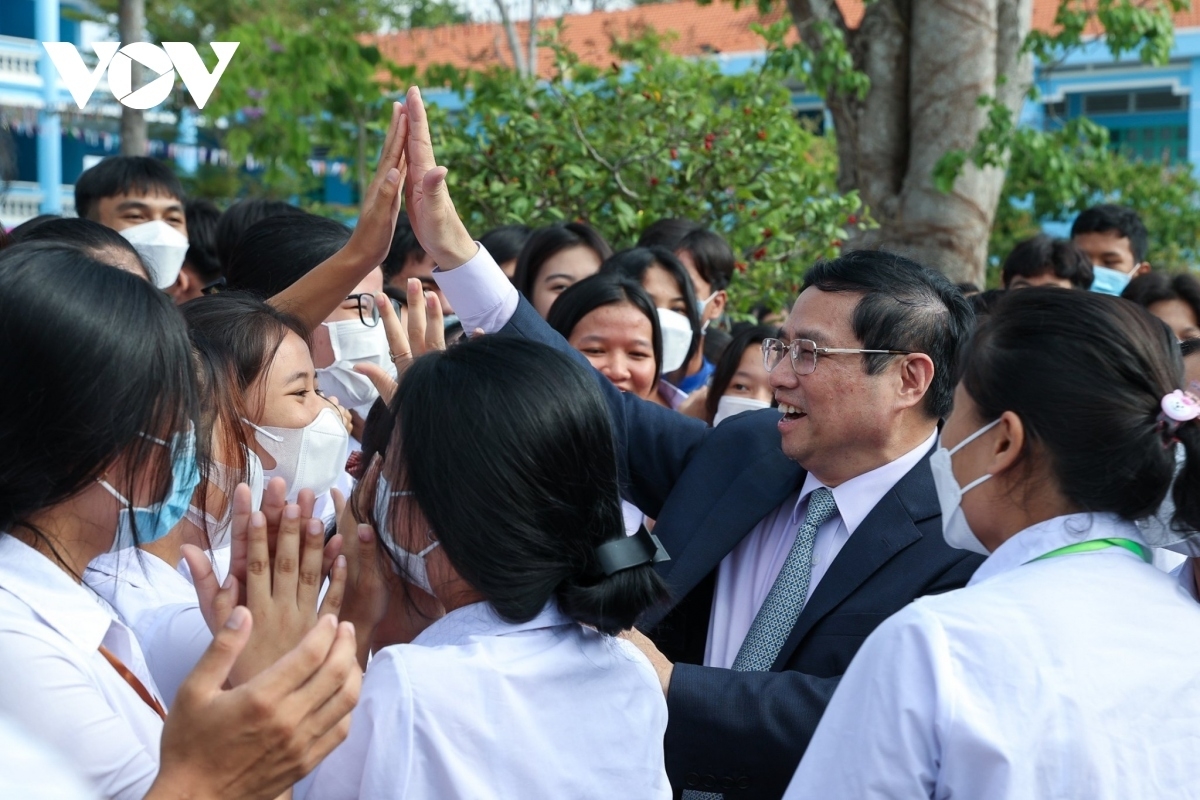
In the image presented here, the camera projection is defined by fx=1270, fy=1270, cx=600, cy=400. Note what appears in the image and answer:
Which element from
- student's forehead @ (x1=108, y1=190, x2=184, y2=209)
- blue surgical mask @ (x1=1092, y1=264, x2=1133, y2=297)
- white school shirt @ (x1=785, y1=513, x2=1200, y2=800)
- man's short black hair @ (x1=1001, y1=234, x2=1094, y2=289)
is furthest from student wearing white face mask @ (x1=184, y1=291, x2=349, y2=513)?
blue surgical mask @ (x1=1092, y1=264, x2=1133, y2=297)

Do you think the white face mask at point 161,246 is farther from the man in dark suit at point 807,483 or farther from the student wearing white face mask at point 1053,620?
the student wearing white face mask at point 1053,620

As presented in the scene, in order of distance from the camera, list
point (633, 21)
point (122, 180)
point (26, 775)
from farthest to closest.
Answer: point (633, 21)
point (122, 180)
point (26, 775)

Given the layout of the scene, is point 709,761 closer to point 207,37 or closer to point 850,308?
point 850,308

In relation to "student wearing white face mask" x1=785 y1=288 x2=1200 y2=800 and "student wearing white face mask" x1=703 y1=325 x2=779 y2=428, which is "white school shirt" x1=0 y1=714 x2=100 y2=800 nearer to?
"student wearing white face mask" x1=785 y1=288 x2=1200 y2=800

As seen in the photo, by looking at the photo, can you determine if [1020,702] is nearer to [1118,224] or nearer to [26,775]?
[26,775]

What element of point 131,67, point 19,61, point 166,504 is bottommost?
point 166,504

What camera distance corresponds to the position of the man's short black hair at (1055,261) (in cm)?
599

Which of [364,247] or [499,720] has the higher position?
[364,247]

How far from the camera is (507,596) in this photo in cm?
183

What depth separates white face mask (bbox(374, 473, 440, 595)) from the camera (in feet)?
6.40

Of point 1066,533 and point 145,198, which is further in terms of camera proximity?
point 145,198

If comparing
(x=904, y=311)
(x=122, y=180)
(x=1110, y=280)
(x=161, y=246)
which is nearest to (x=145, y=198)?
(x=122, y=180)

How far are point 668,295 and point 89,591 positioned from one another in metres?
3.31

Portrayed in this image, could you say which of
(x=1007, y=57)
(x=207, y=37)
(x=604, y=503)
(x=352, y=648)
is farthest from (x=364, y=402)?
(x=207, y=37)
